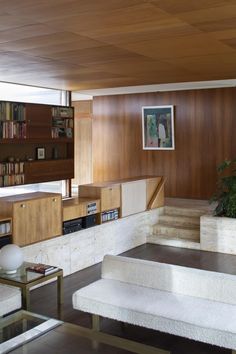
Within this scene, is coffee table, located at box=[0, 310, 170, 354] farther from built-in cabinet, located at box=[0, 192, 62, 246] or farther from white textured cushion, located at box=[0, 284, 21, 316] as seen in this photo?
built-in cabinet, located at box=[0, 192, 62, 246]

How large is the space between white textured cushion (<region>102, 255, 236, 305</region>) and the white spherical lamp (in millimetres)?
899

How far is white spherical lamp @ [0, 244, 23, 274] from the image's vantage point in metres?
4.41

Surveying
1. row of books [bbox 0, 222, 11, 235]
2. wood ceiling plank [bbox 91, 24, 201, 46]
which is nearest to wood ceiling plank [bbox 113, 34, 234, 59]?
wood ceiling plank [bbox 91, 24, 201, 46]

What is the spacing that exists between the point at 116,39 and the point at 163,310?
2.70m

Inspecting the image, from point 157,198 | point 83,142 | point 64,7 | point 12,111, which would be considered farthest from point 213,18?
point 83,142

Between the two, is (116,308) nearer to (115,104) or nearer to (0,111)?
(0,111)

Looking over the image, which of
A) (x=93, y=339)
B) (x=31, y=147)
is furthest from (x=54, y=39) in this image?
(x=31, y=147)

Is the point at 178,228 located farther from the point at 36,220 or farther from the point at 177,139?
the point at 36,220

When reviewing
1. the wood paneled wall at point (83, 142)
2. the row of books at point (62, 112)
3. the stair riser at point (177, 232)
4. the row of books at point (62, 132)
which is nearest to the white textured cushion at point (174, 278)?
the stair riser at point (177, 232)

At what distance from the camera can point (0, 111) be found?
23.2 feet

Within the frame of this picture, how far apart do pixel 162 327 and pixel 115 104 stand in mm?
7421

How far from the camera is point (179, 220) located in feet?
26.1

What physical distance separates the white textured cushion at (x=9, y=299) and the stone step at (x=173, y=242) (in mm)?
3806

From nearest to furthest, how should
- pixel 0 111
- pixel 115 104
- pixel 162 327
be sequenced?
pixel 162 327, pixel 0 111, pixel 115 104
